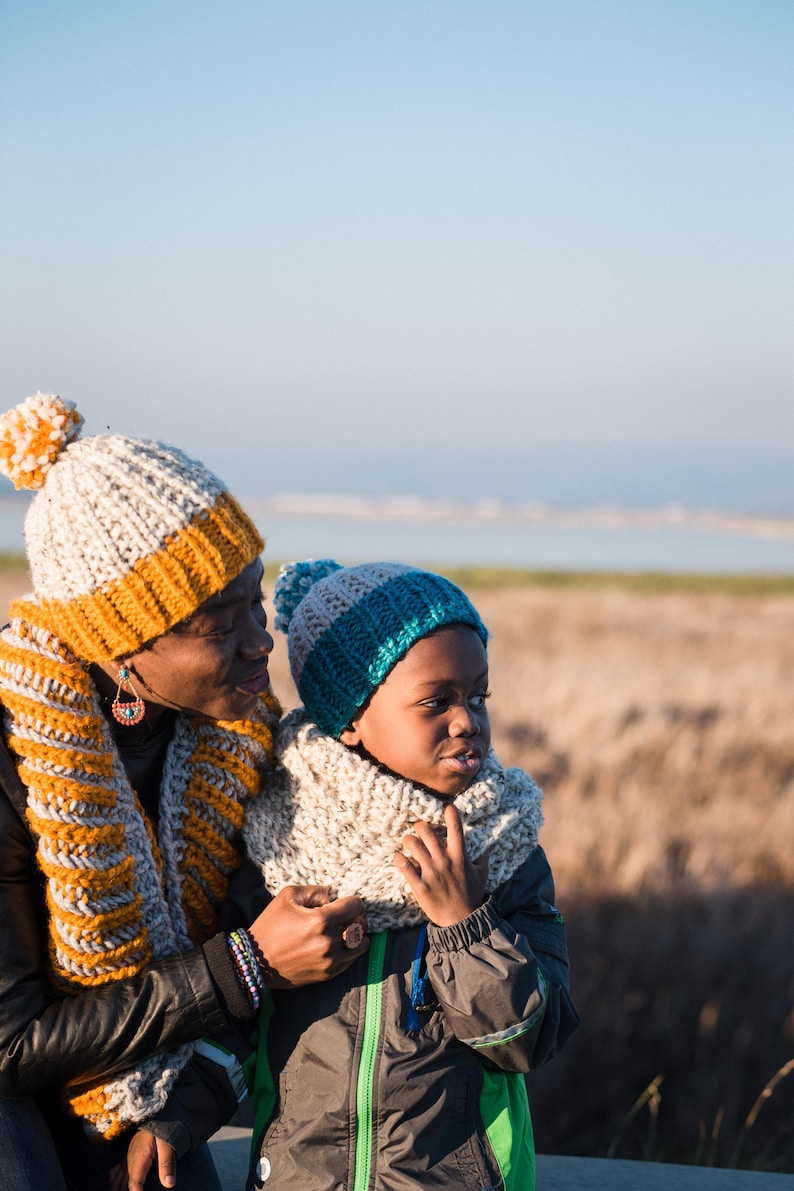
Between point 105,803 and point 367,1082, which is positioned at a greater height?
point 105,803

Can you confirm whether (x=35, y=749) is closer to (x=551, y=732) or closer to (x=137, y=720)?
(x=137, y=720)

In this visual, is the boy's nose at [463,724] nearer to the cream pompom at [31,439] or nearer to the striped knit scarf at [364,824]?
the striped knit scarf at [364,824]

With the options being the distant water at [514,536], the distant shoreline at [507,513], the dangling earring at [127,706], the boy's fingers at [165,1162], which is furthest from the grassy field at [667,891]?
the distant shoreline at [507,513]

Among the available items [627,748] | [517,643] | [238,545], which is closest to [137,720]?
[238,545]

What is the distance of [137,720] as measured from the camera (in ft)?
8.68

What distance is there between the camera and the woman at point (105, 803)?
8.07ft

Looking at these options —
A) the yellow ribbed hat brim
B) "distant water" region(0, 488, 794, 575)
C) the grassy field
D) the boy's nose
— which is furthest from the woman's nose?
"distant water" region(0, 488, 794, 575)

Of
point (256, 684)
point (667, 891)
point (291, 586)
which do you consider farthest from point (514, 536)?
point (256, 684)

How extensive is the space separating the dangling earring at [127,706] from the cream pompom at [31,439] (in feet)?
1.50

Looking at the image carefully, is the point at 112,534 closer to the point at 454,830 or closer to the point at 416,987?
the point at 454,830

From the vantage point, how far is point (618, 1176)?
11.6ft

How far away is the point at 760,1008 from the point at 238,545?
13.9 feet

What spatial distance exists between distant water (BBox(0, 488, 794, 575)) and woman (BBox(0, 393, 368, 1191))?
1826 centimetres

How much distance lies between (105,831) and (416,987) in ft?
2.48
